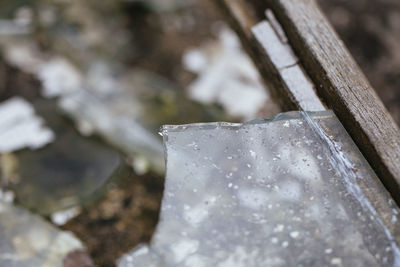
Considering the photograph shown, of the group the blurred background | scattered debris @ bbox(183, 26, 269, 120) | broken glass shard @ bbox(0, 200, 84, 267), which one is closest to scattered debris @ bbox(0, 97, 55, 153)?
the blurred background

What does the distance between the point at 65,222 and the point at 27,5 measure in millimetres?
2162

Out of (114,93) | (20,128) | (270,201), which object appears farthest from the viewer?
(114,93)

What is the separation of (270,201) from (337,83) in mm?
488

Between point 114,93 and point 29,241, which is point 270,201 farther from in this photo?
point 114,93

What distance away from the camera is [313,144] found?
1350 millimetres

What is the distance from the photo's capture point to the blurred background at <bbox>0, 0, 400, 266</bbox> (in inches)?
100

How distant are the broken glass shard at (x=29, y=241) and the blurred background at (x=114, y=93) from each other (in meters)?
0.03

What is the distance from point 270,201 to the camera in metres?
1.26

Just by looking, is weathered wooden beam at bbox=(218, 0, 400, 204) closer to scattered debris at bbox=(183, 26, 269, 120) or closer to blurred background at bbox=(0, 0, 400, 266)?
blurred background at bbox=(0, 0, 400, 266)

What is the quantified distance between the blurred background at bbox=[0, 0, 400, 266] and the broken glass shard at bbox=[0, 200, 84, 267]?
0.03 m

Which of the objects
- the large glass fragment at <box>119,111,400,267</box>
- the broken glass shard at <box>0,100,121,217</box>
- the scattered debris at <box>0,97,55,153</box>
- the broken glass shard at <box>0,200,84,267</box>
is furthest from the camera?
the scattered debris at <box>0,97,55,153</box>

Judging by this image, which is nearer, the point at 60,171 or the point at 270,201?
the point at 270,201

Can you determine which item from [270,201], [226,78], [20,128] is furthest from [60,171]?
[270,201]

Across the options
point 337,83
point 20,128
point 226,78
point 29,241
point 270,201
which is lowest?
point 226,78
